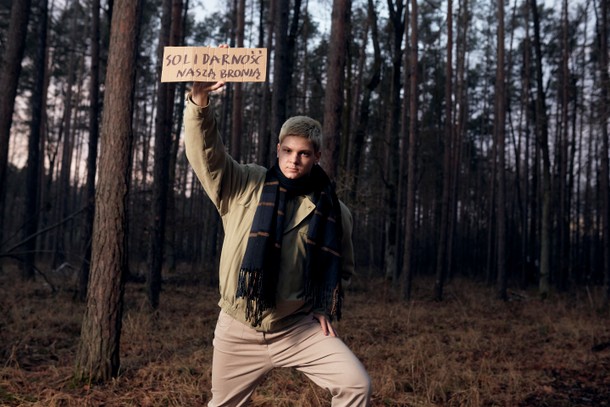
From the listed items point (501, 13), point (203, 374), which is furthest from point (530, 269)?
point (203, 374)

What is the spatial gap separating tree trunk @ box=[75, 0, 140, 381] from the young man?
308cm

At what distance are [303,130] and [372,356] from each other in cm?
529

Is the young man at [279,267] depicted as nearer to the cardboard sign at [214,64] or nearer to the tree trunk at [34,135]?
the cardboard sign at [214,64]

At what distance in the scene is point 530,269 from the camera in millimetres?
24031

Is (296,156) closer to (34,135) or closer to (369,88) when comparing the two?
(34,135)

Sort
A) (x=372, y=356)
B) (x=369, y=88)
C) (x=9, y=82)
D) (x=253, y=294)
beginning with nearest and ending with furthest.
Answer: (x=253, y=294)
(x=372, y=356)
(x=9, y=82)
(x=369, y=88)

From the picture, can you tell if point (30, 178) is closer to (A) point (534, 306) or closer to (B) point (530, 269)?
(A) point (534, 306)

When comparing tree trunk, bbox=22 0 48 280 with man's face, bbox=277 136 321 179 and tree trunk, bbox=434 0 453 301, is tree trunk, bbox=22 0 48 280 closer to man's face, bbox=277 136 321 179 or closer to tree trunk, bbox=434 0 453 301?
tree trunk, bbox=434 0 453 301

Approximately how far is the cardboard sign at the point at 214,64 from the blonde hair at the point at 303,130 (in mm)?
299

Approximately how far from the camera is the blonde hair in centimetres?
287

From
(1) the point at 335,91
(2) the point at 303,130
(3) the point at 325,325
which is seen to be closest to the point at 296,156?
(2) the point at 303,130

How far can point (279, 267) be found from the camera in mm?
2916

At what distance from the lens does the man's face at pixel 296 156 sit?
2895 mm

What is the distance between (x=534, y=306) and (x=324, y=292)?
13614mm
